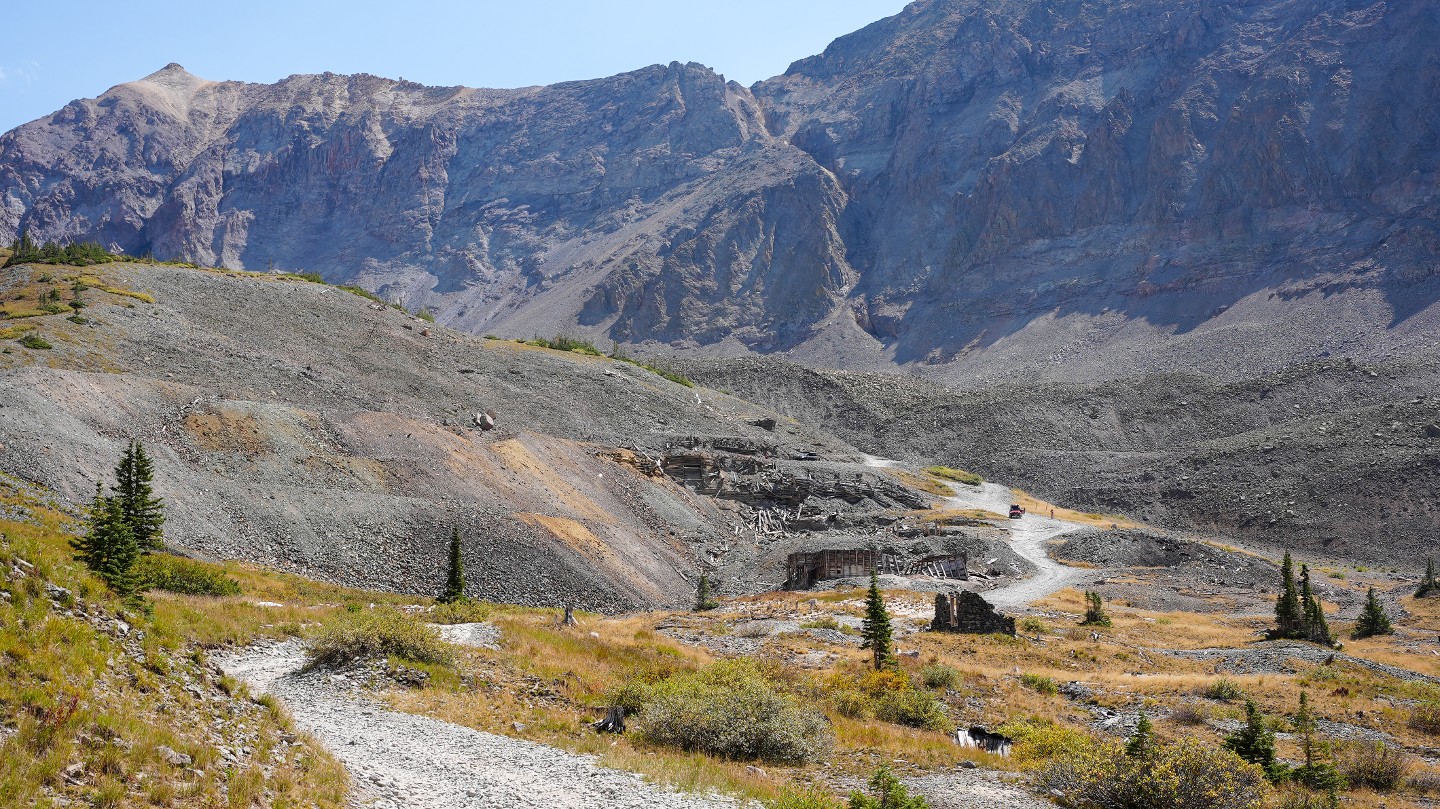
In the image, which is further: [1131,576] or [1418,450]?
[1418,450]

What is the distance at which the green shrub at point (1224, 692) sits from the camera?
23.5 m

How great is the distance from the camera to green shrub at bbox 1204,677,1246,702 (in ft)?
77.2

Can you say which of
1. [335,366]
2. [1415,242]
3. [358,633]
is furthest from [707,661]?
[1415,242]

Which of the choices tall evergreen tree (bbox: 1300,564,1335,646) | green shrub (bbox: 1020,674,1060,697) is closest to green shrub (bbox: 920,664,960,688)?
green shrub (bbox: 1020,674,1060,697)

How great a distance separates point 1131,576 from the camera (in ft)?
186

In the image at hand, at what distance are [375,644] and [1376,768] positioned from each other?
17371 millimetres

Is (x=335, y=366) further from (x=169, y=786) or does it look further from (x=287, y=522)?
(x=169, y=786)

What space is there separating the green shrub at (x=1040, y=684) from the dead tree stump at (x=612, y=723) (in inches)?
491

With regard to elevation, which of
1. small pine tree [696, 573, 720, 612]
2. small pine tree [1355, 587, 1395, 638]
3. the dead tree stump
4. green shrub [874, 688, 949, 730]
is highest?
the dead tree stump

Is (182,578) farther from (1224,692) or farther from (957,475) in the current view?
(957,475)

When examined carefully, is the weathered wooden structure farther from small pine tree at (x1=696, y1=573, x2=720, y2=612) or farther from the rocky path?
small pine tree at (x1=696, y1=573, x2=720, y2=612)

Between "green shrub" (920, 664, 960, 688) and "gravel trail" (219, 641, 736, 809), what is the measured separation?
39.0 feet

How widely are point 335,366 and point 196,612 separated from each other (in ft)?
154

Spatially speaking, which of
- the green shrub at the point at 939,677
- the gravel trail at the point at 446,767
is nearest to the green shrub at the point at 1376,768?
the green shrub at the point at 939,677
